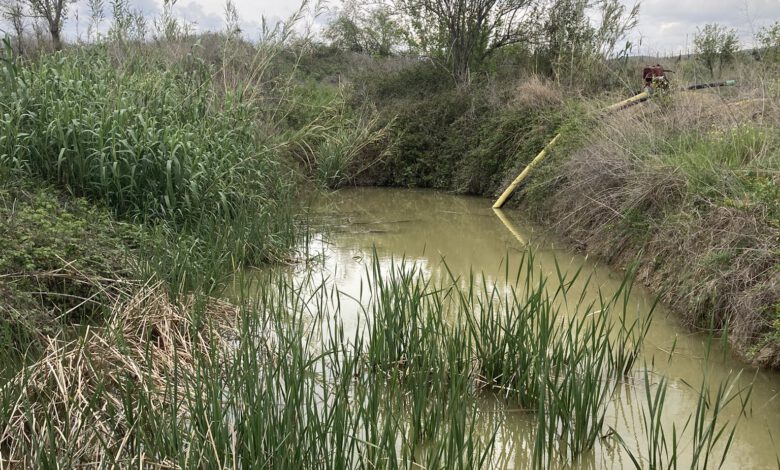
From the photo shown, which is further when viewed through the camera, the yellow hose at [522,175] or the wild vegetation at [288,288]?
the yellow hose at [522,175]

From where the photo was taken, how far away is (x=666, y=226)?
5289mm

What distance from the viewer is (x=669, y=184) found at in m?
5.65

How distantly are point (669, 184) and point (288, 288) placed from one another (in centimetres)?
321

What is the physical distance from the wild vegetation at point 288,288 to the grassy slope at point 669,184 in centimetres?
3

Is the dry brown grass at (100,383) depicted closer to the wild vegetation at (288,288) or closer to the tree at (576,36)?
the wild vegetation at (288,288)

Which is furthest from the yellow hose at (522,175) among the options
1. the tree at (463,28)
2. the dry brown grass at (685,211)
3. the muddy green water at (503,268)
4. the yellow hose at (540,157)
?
the tree at (463,28)

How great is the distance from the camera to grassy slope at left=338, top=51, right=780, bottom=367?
4.18m

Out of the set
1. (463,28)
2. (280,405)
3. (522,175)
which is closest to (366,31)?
(463,28)

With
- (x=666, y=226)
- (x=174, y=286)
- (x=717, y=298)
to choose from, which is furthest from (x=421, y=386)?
(x=666, y=226)

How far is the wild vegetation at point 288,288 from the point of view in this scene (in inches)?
99.0

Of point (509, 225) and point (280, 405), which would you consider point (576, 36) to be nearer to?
point (509, 225)

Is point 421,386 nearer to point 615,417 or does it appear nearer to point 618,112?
point 615,417

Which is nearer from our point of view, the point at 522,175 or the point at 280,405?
the point at 280,405

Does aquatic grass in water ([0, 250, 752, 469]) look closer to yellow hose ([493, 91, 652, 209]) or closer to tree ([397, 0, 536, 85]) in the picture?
yellow hose ([493, 91, 652, 209])
